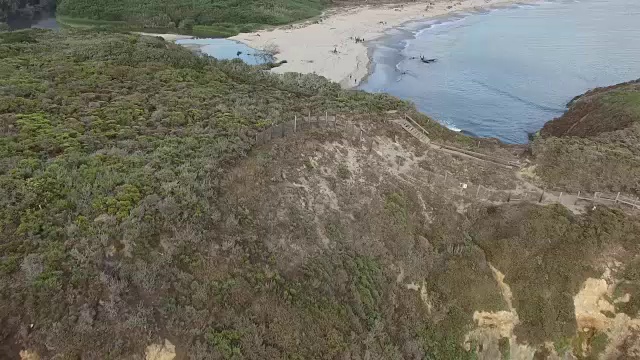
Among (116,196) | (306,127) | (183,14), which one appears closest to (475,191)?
(306,127)

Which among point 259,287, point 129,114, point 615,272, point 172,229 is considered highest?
point 129,114

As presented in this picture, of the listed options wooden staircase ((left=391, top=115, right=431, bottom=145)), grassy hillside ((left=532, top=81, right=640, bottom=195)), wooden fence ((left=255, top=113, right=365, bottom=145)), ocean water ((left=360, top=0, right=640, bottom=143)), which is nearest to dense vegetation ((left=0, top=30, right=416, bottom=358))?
wooden fence ((left=255, top=113, right=365, bottom=145))

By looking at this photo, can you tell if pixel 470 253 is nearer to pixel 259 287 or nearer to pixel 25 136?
pixel 259 287

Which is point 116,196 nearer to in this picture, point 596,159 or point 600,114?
point 596,159

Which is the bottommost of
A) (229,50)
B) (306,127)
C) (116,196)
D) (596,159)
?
(596,159)

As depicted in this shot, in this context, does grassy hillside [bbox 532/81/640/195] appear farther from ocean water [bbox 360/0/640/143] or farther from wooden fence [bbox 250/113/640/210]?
ocean water [bbox 360/0/640/143]

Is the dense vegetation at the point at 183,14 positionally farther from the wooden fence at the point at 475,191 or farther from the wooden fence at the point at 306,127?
the wooden fence at the point at 475,191

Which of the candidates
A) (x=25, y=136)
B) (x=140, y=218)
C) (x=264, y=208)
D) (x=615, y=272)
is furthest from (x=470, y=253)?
(x=25, y=136)
